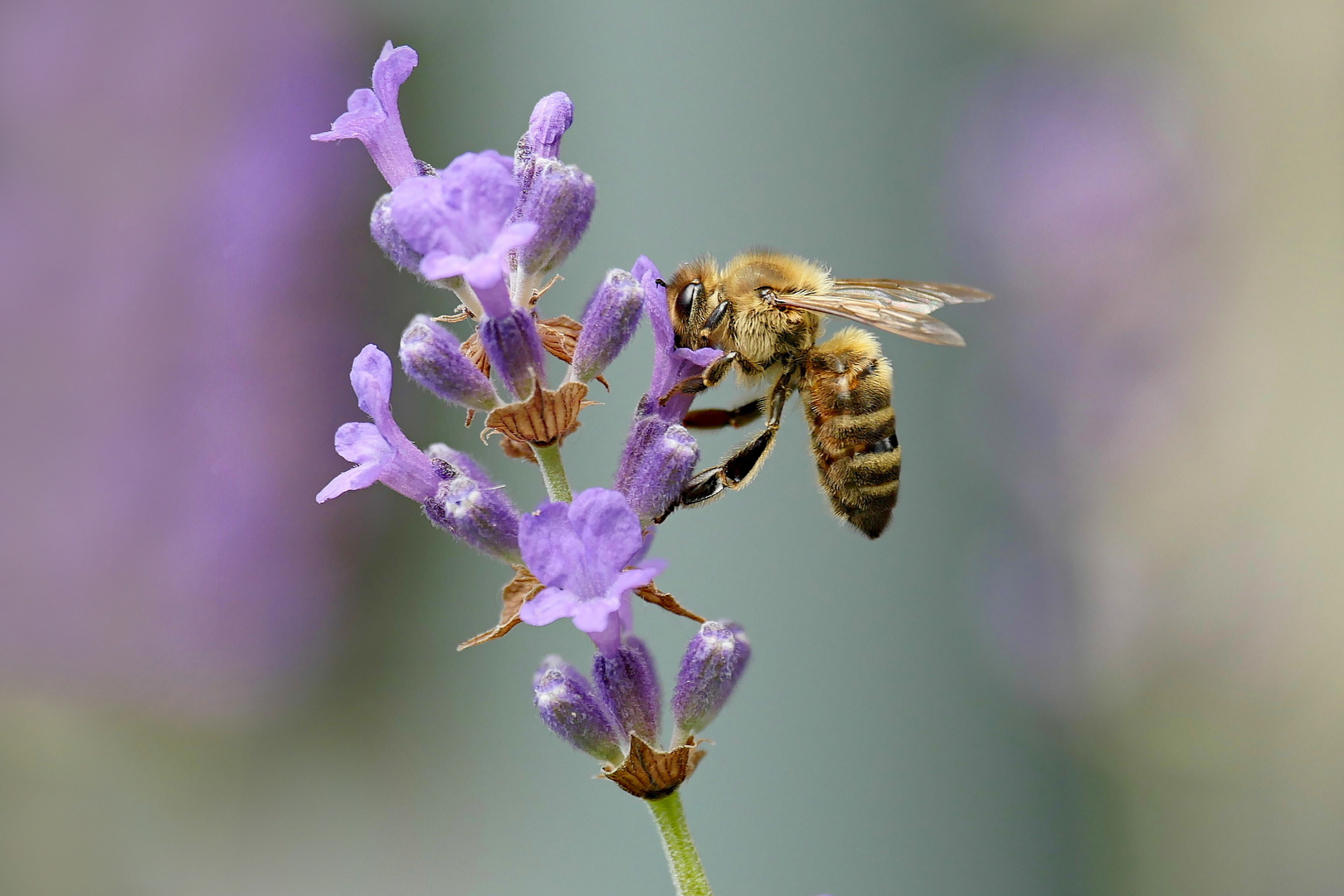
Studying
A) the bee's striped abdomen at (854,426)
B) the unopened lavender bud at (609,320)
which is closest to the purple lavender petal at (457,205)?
the unopened lavender bud at (609,320)

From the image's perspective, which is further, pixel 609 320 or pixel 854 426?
pixel 854 426

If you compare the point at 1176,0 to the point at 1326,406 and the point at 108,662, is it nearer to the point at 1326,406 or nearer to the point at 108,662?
the point at 1326,406

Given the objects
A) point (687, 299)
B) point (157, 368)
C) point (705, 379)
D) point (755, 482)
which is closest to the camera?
point (705, 379)

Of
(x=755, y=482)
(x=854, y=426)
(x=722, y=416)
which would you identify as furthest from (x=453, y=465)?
(x=755, y=482)

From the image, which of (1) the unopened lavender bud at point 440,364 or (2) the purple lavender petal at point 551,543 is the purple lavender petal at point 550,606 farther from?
(1) the unopened lavender bud at point 440,364

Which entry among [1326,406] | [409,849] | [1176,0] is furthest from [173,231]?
[1326,406]

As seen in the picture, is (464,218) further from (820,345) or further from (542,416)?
(820,345)
